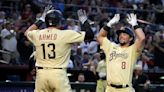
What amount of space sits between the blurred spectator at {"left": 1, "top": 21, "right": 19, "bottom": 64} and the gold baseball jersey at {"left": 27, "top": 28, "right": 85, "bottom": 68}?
6637 millimetres

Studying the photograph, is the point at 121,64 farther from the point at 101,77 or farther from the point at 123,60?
the point at 101,77

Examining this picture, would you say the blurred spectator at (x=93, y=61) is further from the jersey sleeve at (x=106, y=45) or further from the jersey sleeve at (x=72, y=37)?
the jersey sleeve at (x=72, y=37)

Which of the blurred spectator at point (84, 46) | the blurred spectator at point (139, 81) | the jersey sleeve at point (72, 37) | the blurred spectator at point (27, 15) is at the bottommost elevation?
the blurred spectator at point (139, 81)

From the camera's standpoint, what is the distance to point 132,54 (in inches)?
388

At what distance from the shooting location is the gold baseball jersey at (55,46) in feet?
31.2

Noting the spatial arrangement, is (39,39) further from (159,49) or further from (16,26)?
(159,49)

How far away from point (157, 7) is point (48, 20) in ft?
40.1

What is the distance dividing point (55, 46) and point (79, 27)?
801 centimetres

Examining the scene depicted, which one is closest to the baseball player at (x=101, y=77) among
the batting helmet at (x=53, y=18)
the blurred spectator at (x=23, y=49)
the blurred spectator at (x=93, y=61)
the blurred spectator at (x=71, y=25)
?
the blurred spectator at (x=93, y=61)

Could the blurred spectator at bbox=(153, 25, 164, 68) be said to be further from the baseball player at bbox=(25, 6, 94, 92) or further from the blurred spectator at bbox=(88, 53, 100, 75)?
the baseball player at bbox=(25, 6, 94, 92)

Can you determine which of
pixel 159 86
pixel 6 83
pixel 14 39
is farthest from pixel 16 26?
pixel 159 86

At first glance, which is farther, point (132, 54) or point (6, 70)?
point (6, 70)

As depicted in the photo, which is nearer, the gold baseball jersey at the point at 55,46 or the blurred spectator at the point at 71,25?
the gold baseball jersey at the point at 55,46

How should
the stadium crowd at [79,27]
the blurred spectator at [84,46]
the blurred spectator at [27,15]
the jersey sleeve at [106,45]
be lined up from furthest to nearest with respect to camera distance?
the blurred spectator at [27,15]
the blurred spectator at [84,46]
the stadium crowd at [79,27]
the jersey sleeve at [106,45]
